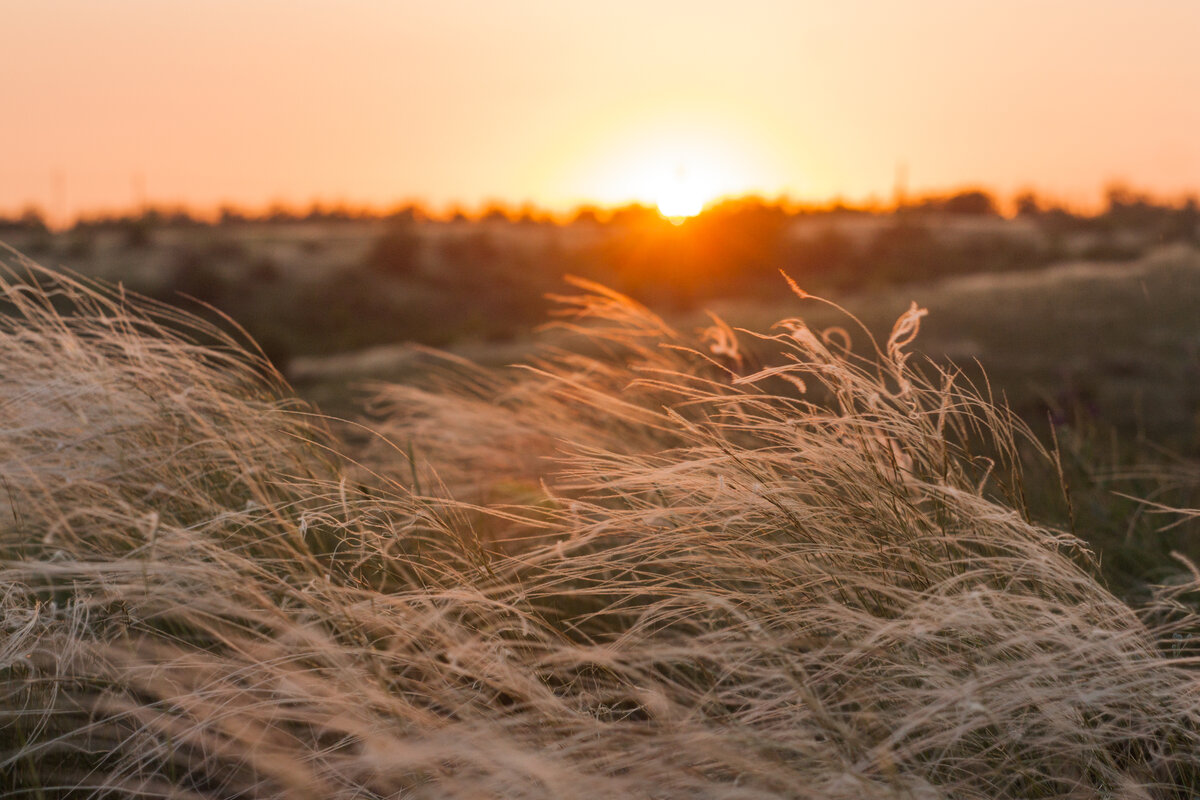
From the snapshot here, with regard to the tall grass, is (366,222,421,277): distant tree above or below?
above

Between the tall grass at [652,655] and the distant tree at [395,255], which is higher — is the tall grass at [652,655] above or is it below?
below

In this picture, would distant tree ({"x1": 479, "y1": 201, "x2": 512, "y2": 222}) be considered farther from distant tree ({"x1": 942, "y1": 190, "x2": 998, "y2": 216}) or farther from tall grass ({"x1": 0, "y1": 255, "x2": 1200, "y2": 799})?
tall grass ({"x1": 0, "y1": 255, "x2": 1200, "y2": 799})

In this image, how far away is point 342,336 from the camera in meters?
24.8

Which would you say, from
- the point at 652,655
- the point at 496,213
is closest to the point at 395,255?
the point at 496,213

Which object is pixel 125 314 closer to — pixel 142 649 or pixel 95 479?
pixel 95 479

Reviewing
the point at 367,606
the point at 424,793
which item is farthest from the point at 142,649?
the point at 424,793

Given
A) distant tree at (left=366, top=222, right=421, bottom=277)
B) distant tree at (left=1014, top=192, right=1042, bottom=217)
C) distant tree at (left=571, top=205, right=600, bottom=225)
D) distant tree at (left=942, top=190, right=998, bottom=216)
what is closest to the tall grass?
distant tree at (left=366, top=222, right=421, bottom=277)

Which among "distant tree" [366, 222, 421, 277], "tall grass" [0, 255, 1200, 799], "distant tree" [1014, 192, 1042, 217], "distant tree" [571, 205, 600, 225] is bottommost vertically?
"tall grass" [0, 255, 1200, 799]

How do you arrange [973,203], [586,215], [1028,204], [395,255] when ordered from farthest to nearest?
[586,215], [973,203], [1028,204], [395,255]

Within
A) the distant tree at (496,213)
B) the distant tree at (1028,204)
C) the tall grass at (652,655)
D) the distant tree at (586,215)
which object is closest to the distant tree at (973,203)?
the distant tree at (1028,204)

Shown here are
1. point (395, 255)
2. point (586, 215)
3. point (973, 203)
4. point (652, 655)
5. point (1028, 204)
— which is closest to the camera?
point (652, 655)

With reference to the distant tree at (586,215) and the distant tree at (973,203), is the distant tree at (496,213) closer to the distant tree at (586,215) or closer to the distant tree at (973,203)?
the distant tree at (586,215)

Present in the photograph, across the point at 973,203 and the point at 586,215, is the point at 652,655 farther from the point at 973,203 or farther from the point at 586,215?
the point at 586,215

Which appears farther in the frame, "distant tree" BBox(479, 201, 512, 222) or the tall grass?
"distant tree" BBox(479, 201, 512, 222)
